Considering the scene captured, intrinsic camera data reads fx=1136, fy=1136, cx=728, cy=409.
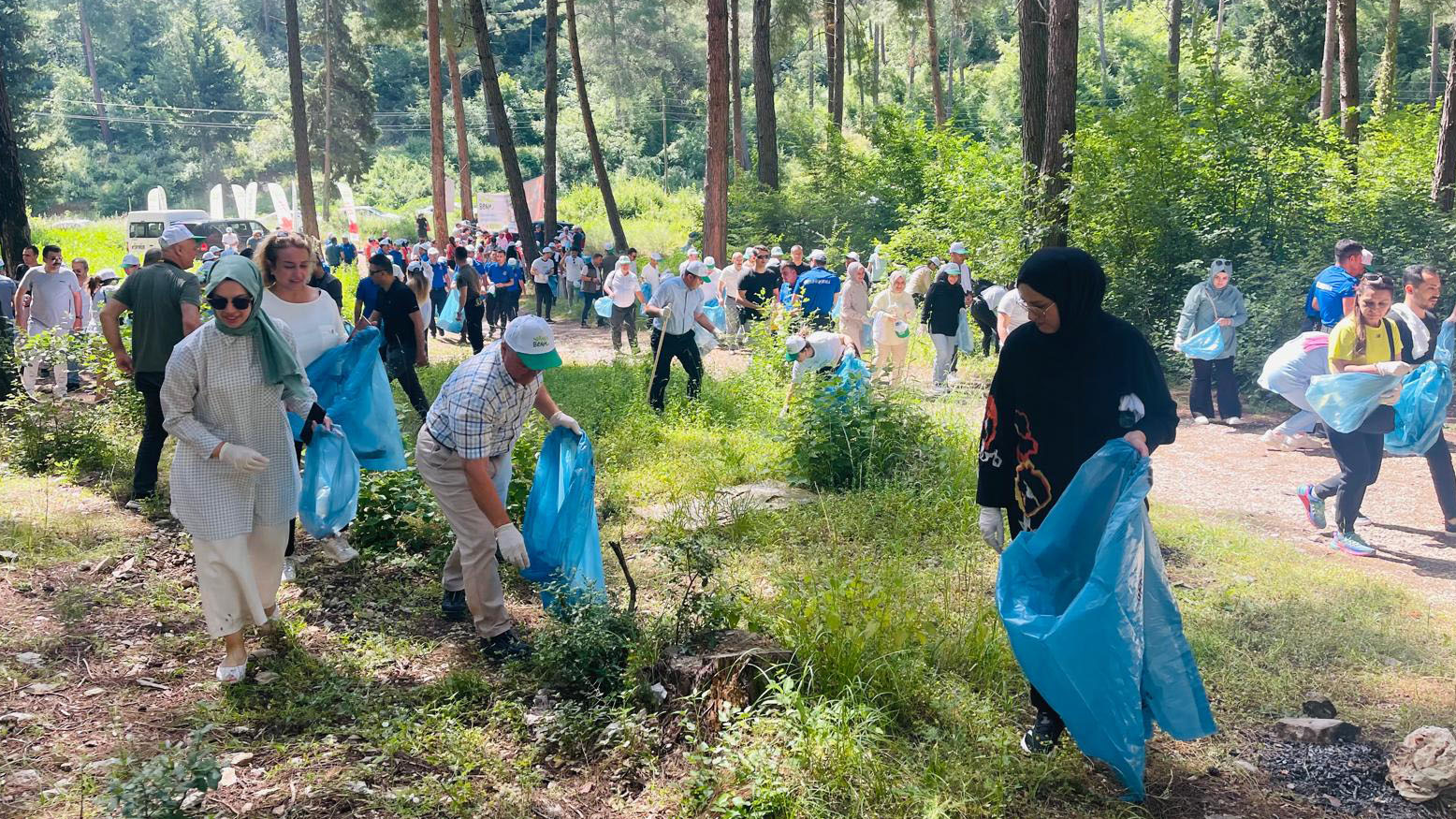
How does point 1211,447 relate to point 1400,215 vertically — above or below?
below

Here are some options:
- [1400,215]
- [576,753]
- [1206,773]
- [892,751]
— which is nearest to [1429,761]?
[1206,773]

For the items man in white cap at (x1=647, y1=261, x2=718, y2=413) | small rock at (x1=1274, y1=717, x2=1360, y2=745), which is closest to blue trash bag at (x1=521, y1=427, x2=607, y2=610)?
small rock at (x1=1274, y1=717, x2=1360, y2=745)

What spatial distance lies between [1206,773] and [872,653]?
4.15 ft

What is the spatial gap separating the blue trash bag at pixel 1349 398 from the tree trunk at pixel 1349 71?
12.0m

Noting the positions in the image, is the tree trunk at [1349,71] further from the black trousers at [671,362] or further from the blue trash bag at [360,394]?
the blue trash bag at [360,394]

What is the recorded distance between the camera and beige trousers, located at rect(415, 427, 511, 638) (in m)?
4.94

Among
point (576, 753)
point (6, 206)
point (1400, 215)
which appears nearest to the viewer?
point (576, 753)

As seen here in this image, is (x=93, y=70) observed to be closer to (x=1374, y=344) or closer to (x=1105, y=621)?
(x=1374, y=344)

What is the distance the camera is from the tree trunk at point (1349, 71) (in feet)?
57.1

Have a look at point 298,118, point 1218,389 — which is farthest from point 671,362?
point 298,118

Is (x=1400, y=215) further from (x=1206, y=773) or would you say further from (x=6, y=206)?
(x=6, y=206)

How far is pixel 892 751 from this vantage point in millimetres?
3992

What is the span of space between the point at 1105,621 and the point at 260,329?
3.48 m

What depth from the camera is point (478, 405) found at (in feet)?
15.4
